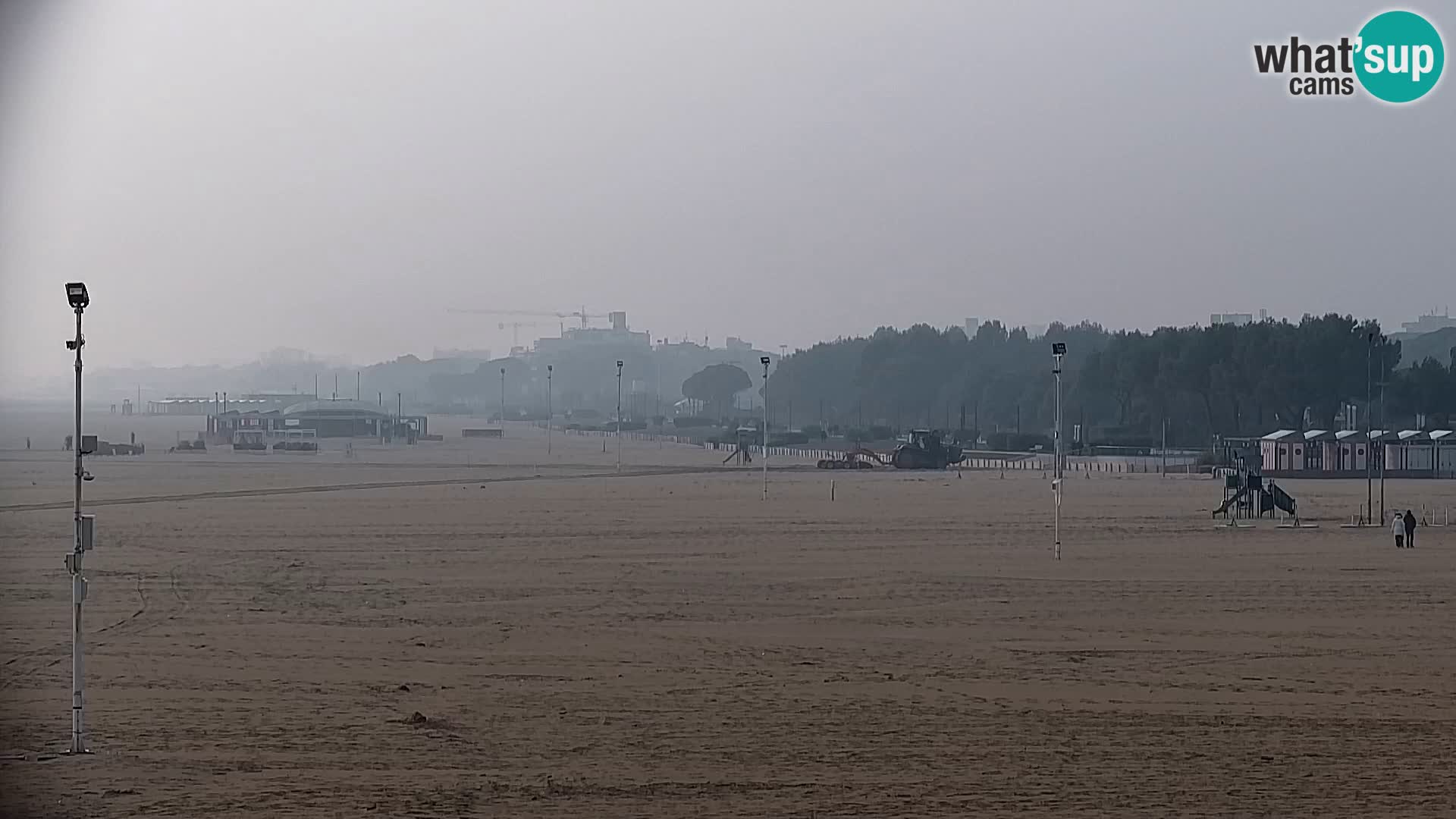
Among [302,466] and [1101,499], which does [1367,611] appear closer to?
[1101,499]

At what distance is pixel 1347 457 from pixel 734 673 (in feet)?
205

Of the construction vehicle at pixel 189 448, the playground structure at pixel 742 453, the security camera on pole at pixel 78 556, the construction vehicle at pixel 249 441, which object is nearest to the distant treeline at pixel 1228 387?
the playground structure at pixel 742 453

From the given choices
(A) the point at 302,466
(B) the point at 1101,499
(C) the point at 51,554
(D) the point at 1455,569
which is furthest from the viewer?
(A) the point at 302,466

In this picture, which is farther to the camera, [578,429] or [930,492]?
[578,429]

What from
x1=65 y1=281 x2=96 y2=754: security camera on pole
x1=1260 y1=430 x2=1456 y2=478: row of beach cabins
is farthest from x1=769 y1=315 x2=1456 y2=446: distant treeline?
x1=65 y1=281 x2=96 y2=754: security camera on pole

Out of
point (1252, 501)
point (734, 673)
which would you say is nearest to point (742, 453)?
point (1252, 501)

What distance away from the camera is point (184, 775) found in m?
14.0

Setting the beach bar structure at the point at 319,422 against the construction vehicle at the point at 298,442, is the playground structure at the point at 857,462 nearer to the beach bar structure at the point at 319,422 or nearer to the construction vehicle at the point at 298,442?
the construction vehicle at the point at 298,442

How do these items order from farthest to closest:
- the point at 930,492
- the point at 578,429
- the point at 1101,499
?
the point at 578,429, the point at 930,492, the point at 1101,499

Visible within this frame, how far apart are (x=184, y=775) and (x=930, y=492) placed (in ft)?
157

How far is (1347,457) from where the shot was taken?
74.7 metres

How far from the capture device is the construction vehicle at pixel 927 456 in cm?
8431

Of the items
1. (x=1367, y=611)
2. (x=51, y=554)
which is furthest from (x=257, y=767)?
(x=51, y=554)

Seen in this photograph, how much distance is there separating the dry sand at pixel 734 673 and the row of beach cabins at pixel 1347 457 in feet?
118
